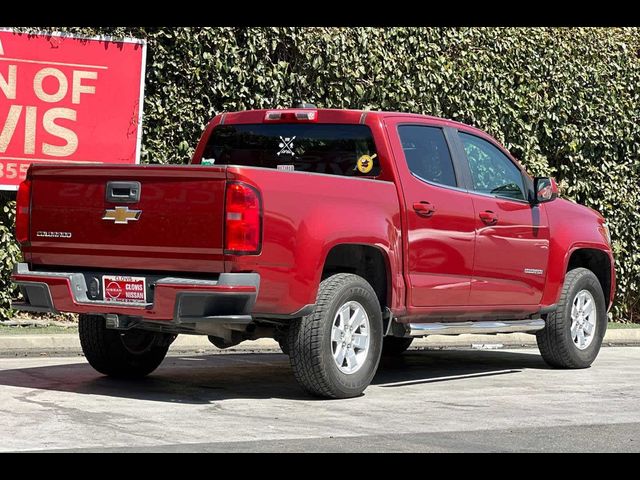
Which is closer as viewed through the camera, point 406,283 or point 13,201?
point 406,283

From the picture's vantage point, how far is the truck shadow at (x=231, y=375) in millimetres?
9133

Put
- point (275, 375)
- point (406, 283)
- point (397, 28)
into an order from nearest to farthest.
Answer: point (406, 283), point (275, 375), point (397, 28)

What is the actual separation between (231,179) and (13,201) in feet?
19.8

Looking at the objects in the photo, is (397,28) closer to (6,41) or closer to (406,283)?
(6,41)

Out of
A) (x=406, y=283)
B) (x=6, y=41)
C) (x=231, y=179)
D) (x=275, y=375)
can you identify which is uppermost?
(x=6, y=41)

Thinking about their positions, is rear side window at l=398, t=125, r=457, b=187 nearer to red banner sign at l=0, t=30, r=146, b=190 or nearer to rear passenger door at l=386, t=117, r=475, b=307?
rear passenger door at l=386, t=117, r=475, b=307

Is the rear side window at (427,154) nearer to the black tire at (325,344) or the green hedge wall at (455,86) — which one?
the black tire at (325,344)

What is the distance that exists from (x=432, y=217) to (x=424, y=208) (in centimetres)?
13

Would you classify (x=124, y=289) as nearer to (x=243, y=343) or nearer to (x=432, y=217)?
(x=432, y=217)

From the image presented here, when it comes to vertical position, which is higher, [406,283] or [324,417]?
[406,283]

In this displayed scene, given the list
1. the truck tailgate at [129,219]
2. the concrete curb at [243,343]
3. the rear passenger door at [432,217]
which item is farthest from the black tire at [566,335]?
the truck tailgate at [129,219]

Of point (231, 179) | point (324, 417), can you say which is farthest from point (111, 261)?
point (324, 417)

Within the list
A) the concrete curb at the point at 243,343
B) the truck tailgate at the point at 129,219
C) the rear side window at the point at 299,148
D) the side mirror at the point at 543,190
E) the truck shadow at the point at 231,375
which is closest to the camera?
the truck tailgate at the point at 129,219
